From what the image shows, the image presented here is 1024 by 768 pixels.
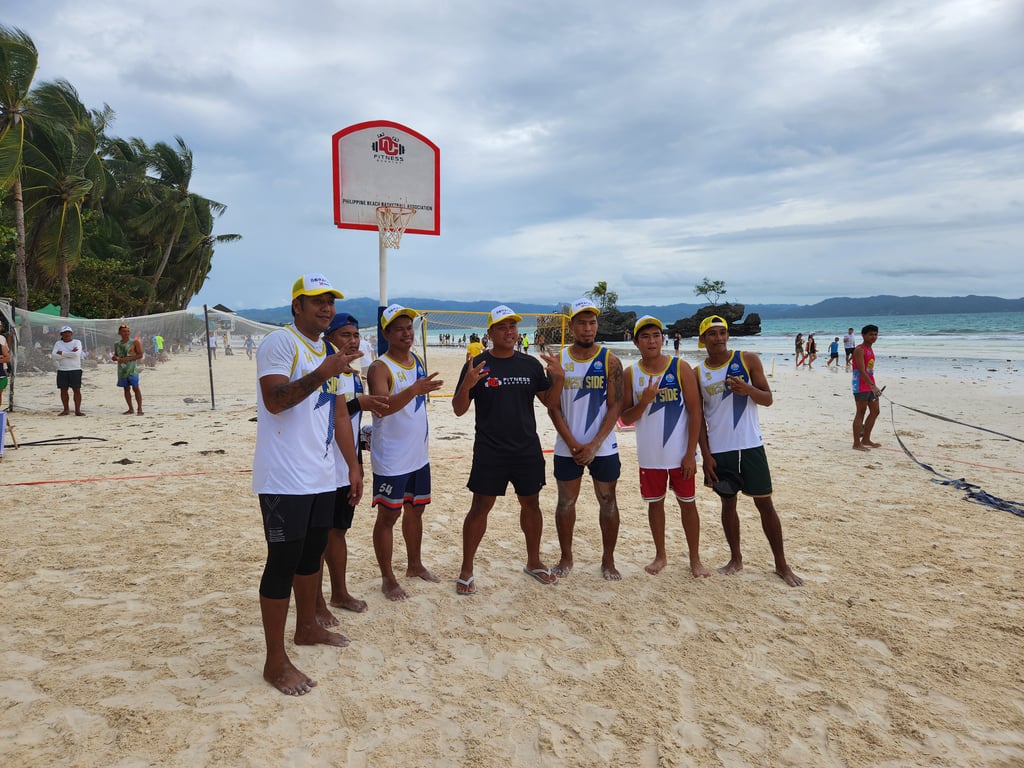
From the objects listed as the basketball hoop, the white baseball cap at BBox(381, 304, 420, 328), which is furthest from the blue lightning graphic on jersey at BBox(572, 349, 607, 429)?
the basketball hoop

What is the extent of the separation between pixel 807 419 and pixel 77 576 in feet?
36.3

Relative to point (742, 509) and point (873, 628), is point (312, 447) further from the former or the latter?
point (742, 509)

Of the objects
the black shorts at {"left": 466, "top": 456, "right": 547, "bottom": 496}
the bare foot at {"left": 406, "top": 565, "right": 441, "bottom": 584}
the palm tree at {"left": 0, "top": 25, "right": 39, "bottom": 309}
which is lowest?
the bare foot at {"left": 406, "top": 565, "right": 441, "bottom": 584}

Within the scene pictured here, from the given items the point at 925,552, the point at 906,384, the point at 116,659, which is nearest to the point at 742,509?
the point at 925,552

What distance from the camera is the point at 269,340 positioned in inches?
103

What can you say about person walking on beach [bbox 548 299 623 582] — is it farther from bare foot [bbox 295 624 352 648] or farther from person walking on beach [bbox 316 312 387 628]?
bare foot [bbox 295 624 352 648]

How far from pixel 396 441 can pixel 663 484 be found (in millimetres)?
1822

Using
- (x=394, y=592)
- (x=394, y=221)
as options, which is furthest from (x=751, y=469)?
(x=394, y=221)

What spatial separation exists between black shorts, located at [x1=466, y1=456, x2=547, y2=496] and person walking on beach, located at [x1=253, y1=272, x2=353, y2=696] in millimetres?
1116

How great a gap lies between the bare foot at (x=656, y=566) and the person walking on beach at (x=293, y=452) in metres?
2.32

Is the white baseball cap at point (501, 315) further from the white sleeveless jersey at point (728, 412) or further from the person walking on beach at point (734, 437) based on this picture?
the white sleeveless jersey at point (728, 412)

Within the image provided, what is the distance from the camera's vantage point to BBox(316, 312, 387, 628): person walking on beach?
3.14 m

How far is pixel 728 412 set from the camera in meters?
4.04

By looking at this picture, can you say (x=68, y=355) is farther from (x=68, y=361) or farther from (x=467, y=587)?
(x=467, y=587)
